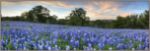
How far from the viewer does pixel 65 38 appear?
433 cm

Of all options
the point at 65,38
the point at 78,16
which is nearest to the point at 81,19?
the point at 78,16

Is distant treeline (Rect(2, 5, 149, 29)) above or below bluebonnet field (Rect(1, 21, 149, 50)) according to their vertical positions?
above

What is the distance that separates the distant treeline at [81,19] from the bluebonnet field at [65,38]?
5 cm

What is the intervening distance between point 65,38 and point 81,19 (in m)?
0.27

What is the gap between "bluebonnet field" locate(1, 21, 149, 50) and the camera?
14.1 feet

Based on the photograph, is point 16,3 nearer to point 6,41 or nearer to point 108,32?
point 6,41

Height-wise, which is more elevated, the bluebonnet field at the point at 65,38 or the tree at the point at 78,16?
the tree at the point at 78,16

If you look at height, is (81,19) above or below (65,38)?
above

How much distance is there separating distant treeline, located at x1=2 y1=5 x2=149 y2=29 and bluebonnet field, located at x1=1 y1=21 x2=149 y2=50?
0.15ft

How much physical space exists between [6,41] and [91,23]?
3.08 feet

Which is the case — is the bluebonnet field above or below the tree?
below

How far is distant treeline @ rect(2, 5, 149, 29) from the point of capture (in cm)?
427

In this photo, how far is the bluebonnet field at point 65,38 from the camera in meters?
4.29

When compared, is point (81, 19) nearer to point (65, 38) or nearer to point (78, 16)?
point (78, 16)
